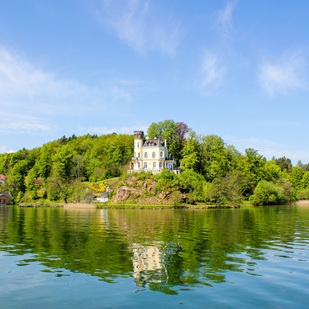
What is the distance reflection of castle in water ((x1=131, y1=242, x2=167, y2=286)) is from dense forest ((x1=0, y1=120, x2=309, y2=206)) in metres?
56.7

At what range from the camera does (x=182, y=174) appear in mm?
82375

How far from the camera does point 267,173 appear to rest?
329 ft

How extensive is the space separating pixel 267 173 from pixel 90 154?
66.9 meters

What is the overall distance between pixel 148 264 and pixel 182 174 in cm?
6962

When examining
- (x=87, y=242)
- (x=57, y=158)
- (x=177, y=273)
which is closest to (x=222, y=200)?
(x=57, y=158)

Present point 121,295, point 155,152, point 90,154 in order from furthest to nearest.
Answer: point 90,154 → point 155,152 → point 121,295

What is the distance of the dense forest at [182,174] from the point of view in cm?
7881

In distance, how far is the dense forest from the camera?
259ft

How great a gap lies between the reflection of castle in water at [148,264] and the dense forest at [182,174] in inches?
2231

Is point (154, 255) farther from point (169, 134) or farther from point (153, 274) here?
point (169, 134)

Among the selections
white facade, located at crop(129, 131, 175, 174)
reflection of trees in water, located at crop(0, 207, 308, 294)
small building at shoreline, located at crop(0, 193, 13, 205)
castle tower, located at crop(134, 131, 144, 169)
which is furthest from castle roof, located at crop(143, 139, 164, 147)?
reflection of trees in water, located at crop(0, 207, 308, 294)

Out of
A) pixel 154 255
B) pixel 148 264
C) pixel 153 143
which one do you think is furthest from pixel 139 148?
pixel 148 264

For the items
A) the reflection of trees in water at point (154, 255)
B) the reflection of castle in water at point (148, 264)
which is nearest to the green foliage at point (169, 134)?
the reflection of trees in water at point (154, 255)

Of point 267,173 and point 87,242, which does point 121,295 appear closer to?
point 87,242
